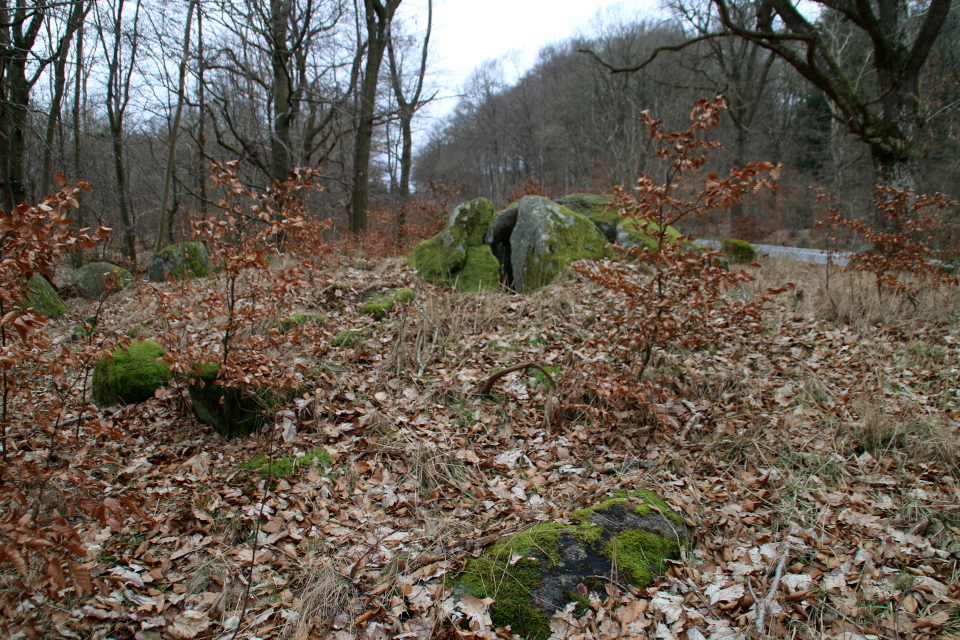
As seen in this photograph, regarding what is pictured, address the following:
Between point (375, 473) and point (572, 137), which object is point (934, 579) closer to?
point (375, 473)

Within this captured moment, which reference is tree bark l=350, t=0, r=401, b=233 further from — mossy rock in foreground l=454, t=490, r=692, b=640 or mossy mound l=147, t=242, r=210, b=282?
mossy rock in foreground l=454, t=490, r=692, b=640

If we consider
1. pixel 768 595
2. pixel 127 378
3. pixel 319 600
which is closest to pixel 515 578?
pixel 319 600

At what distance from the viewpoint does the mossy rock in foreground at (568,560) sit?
222 cm

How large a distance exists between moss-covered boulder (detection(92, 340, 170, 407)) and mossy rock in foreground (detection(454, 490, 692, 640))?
3.30 meters

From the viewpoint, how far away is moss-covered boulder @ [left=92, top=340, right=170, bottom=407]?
412 centimetres

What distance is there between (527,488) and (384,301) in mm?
3315

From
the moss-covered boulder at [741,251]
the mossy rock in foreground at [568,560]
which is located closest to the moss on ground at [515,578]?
the mossy rock in foreground at [568,560]

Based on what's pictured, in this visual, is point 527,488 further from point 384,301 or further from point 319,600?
point 384,301

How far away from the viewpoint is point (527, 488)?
10.7 ft

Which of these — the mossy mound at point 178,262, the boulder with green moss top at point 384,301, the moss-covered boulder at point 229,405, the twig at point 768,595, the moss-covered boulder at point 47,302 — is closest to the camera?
the twig at point 768,595

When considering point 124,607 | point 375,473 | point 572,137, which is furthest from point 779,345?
point 572,137

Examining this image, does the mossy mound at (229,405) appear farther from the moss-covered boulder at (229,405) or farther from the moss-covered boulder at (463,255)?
the moss-covered boulder at (463,255)

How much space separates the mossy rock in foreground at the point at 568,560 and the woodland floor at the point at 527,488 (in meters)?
0.09

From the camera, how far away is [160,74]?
9320mm
